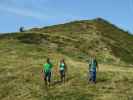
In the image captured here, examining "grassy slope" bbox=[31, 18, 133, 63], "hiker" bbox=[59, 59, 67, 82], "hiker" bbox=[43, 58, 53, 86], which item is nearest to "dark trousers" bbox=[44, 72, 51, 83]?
"hiker" bbox=[43, 58, 53, 86]

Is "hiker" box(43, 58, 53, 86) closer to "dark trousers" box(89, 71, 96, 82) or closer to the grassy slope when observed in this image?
"dark trousers" box(89, 71, 96, 82)

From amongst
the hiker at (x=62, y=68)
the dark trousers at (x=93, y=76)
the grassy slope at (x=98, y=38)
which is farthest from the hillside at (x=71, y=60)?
the hiker at (x=62, y=68)

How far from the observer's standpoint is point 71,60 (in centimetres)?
6219

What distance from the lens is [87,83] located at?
45.0m

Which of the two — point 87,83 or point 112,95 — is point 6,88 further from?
point 112,95

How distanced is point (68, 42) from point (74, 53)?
8193 mm

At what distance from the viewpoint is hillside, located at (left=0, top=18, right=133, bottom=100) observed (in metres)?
43.0

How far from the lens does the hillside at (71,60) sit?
43000mm

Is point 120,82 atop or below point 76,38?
below

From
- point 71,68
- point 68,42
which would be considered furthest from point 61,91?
point 68,42

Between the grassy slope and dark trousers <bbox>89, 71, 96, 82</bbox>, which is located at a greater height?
the grassy slope

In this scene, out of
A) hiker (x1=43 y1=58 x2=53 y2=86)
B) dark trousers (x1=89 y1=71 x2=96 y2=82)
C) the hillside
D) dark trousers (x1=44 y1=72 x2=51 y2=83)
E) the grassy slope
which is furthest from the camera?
the grassy slope

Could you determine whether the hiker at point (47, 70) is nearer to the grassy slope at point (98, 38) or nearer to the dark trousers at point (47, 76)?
the dark trousers at point (47, 76)

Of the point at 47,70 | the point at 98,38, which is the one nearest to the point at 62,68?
the point at 47,70
